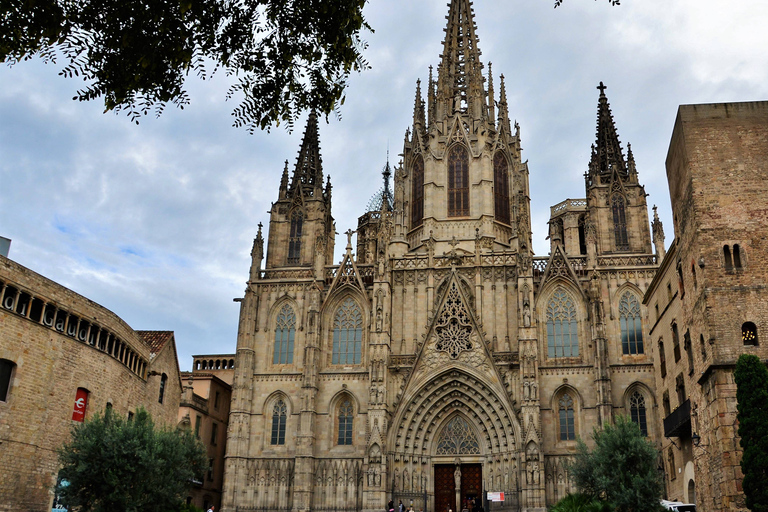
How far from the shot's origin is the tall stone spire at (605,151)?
154 feet

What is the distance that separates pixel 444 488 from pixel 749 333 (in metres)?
20.7

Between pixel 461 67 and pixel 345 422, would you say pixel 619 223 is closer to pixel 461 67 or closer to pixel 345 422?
pixel 461 67

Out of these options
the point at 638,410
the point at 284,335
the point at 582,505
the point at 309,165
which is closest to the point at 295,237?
the point at 309,165

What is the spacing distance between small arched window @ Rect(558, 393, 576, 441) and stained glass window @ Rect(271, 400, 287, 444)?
16.1 m

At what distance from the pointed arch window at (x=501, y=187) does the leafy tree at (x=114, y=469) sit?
90.8ft

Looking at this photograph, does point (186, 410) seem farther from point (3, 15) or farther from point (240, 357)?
point (3, 15)

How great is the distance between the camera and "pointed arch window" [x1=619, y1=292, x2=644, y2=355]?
133 ft

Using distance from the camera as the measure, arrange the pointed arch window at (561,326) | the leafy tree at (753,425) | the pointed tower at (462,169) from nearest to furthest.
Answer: the leafy tree at (753,425), the pointed arch window at (561,326), the pointed tower at (462,169)

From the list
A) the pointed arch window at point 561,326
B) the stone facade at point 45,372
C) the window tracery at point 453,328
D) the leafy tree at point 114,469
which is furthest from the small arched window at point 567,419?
the stone facade at point 45,372

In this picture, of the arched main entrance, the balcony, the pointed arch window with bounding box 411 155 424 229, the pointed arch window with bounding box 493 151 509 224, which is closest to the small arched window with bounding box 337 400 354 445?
the arched main entrance

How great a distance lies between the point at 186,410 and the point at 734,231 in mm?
32113

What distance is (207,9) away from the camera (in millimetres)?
8469

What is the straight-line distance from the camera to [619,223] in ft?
148

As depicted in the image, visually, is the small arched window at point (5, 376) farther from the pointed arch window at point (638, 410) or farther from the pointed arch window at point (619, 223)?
the pointed arch window at point (619, 223)
